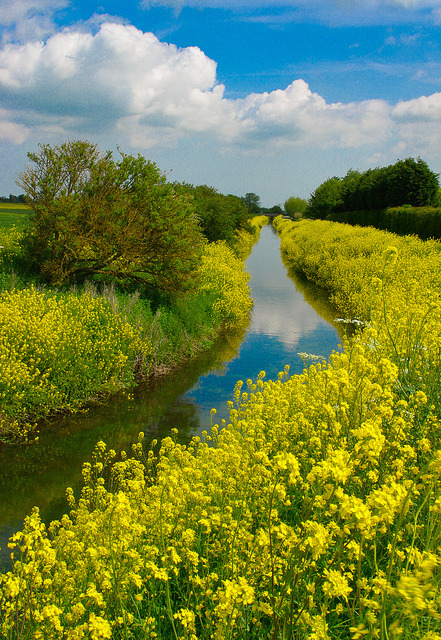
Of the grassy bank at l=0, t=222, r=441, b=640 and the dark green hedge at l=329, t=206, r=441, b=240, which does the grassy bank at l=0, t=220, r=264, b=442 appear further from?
the dark green hedge at l=329, t=206, r=441, b=240

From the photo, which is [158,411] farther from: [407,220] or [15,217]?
[15,217]

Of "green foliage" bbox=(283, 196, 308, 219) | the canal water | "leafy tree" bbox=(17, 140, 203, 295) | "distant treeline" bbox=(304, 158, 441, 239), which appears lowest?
the canal water

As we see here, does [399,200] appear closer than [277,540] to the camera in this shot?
No

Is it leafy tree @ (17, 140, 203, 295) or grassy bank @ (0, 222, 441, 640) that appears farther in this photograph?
leafy tree @ (17, 140, 203, 295)

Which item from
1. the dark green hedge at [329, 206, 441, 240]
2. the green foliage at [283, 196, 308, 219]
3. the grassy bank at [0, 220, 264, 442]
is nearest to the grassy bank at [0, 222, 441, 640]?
the grassy bank at [0, 220, 264, 442]

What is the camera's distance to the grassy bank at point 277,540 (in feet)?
6.31

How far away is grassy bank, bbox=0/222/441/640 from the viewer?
192 centimetres

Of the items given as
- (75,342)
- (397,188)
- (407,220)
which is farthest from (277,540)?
(397,188)

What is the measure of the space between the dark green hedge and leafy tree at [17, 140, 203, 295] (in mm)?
16289

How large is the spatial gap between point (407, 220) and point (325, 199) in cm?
2984

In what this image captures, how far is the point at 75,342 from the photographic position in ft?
27.2

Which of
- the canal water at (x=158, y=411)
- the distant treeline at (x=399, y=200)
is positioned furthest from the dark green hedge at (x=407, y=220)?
the canal water at (x=158, y=411)

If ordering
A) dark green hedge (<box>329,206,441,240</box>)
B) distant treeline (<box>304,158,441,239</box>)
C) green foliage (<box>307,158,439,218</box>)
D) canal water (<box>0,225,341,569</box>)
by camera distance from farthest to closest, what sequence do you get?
1. green foliage (<box>307,158,439,218</box>)
2. distant treeline (<box>304,158,441,239</box>)
3. dark green hedge (<box>329,206,441,240</box>)
4. canal water (<box>0,225,341,569</box>)

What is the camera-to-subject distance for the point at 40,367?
7754 mm
